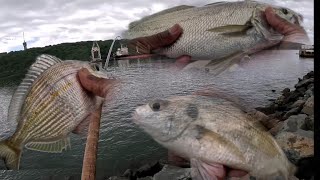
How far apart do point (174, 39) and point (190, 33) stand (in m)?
0.04

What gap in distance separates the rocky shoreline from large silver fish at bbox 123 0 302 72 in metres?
0.16

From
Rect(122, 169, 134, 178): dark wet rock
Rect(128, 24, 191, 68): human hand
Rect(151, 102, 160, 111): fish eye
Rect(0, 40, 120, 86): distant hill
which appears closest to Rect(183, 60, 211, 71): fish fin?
Rect(128, 24, 191, 68): human hand

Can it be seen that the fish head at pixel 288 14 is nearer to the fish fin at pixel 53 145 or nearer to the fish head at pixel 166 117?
the fish head at pixel 166 117

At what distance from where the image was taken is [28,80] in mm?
1195

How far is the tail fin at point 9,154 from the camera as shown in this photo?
45.8 inches

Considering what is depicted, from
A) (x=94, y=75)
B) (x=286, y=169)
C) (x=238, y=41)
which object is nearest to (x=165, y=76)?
(x=94, y=75)

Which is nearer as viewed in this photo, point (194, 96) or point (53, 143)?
point (194, 96)

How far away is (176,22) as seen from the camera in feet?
3.24

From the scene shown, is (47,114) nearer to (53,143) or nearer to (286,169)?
(53,143)

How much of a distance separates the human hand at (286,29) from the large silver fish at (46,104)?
18.8 inches

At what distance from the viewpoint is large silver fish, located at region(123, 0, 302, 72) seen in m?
0.96
